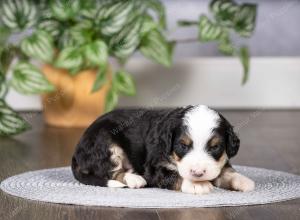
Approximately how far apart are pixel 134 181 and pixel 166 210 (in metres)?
0.30

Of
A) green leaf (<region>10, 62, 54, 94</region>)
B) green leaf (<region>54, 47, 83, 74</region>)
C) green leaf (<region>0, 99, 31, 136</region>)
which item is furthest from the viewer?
green leaf (<region>54, 47, 83, 74</region>)

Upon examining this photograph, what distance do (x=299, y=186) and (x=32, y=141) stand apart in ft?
5.44

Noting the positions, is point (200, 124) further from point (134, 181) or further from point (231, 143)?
point (134, 181)

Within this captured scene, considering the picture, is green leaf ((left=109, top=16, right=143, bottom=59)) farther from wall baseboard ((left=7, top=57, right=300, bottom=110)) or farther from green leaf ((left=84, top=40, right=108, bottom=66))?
wall baseboard ((left=7, top=57, right=300, bottom=110))

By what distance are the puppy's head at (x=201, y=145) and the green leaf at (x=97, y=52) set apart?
167 centimetres

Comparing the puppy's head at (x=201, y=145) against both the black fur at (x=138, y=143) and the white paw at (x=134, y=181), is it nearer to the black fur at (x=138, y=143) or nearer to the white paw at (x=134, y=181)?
the black fur at (x=138, y=143)

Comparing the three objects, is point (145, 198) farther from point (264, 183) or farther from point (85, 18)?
point (85, 18)

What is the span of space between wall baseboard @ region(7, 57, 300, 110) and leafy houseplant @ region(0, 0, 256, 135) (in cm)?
53

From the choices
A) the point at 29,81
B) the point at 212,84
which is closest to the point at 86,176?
the point at 29,81

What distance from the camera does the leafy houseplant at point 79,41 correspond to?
154 inches

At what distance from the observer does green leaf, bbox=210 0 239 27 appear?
4.47 metres

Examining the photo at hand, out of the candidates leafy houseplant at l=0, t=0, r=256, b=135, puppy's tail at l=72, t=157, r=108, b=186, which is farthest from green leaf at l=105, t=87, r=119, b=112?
puppy's tail at l=72, t=157, r=108, b=186

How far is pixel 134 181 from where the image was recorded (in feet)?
7.98

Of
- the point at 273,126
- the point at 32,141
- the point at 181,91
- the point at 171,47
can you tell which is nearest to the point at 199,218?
the point at 32,141
